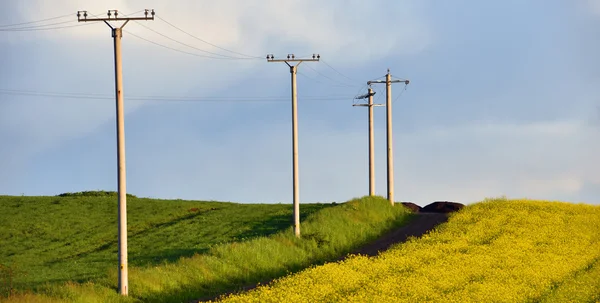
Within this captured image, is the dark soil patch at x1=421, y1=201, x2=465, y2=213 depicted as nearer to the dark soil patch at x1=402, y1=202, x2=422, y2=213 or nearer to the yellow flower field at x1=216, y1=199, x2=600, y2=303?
the dark soil patch at x1=402, y1=202, x2=422, y2=213

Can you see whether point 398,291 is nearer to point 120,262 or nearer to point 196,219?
point 120,262

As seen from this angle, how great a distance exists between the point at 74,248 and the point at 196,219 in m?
10.2

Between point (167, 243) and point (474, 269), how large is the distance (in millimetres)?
24619

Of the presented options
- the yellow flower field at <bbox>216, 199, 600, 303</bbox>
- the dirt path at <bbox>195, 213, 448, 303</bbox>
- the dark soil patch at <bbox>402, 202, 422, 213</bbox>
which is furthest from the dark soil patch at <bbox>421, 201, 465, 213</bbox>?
the yellow flower field at <bbox>216, 199, 600, 303</bbox>

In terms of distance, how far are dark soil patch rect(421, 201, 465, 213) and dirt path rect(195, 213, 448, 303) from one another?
4.12 metres

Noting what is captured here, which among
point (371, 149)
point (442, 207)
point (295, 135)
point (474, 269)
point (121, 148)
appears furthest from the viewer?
point (442, 207)

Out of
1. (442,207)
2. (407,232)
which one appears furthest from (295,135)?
(442,207)

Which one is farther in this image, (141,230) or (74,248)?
(141,230)

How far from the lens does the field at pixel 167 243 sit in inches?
1184

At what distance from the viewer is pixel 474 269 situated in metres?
32.2

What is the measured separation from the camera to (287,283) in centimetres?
2770

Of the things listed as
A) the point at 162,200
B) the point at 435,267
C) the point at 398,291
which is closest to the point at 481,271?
the point at 435,267

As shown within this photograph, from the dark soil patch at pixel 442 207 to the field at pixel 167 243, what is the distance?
219 inches

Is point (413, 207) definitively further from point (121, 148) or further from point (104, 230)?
point (121, 148)
